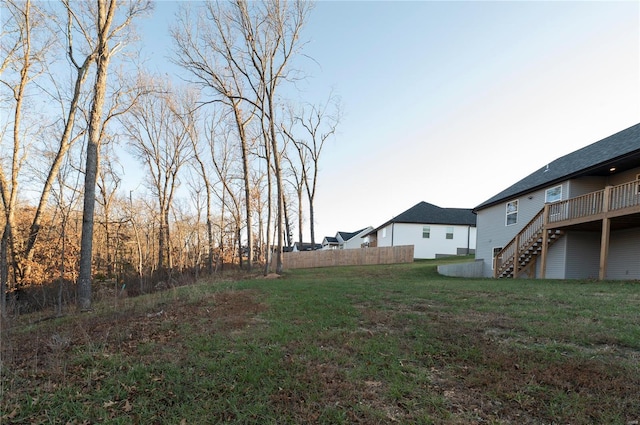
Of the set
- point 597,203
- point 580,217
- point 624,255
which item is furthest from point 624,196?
point 624,255

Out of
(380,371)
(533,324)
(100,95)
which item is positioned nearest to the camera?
(380,371)

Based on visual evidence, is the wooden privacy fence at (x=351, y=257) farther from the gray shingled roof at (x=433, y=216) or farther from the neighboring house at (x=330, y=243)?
the neighboring house at (x=330, y=243)

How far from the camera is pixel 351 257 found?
2558cm

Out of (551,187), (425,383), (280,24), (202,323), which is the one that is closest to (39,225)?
(202,323)

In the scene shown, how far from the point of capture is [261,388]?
3.02 meters

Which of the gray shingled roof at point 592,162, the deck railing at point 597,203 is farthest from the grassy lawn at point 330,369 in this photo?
the gray shingled roof at point 592,162

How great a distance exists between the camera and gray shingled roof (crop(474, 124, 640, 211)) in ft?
36.5

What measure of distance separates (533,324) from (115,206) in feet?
76.5

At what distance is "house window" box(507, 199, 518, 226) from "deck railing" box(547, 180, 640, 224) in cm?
310

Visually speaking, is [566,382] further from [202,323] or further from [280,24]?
[280,24]

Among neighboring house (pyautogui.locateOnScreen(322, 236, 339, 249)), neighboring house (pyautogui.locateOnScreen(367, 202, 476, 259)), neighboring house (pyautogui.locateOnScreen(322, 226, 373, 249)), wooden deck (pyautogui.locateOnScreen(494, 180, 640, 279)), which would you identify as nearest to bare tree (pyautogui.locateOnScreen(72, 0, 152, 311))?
wooden deck (pyautogui.locateOnScreen(494, 180, 640, 279))

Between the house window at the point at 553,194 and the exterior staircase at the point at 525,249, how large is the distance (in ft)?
3.20

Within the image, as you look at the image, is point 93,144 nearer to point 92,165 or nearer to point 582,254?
point 92,165

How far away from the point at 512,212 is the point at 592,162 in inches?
183
